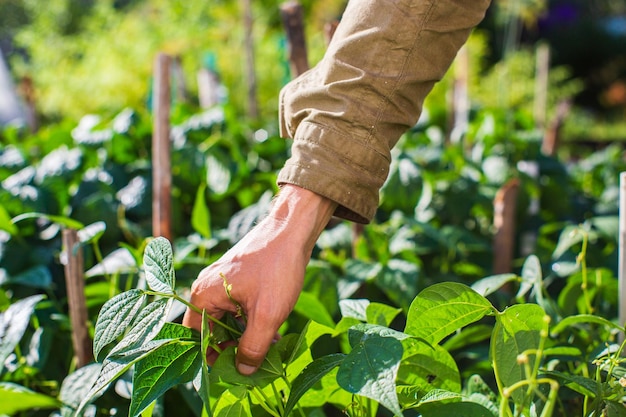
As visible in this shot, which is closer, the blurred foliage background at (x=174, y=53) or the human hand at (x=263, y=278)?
the human hand at (x=263, y=278)

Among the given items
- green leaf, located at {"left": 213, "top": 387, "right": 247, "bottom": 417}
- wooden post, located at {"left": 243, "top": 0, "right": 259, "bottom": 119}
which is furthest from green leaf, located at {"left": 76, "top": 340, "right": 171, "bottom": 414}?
wooden post, located at {"left": 243, "top": 0, "right": 259, "bottom": 119}

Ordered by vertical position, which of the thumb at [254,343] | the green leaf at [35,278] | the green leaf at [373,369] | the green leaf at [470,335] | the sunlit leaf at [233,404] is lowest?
the green leaf at [35,278]

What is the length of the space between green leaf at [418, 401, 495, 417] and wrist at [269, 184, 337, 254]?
0.89 ft

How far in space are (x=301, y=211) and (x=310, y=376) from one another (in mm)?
227

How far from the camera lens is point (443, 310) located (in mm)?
898

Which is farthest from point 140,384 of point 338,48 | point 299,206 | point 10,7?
point 10,7

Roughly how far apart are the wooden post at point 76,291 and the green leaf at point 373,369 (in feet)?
2.05

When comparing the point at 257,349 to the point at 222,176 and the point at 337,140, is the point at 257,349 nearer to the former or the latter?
the point at 337,140

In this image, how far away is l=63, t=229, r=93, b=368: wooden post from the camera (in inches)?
48.5

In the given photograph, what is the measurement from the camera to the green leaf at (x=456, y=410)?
88 centimetres

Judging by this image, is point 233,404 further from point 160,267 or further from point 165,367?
point 160,267

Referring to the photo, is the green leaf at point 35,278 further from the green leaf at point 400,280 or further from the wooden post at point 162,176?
the green leaf at point 400,280

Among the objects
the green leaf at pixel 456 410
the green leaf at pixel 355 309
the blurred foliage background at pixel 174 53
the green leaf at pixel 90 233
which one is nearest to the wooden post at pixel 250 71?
the blurred foliage background at pixel 174 53

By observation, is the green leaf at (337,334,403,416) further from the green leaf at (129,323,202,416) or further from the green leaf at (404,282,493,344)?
the green leaf at (129,323,202,416)
